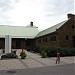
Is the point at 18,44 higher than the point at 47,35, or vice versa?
the point at 47,35

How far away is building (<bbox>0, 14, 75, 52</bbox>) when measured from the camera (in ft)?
108

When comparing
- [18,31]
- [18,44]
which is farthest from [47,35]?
[18,31]

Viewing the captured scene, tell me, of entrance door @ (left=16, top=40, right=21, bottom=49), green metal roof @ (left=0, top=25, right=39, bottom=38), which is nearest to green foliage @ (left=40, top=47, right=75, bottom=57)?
entrance door @ (left=16, top=40, right=21, bottom=49)

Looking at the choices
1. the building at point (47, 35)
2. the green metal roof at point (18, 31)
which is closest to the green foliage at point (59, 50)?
the building at point (47, 35)

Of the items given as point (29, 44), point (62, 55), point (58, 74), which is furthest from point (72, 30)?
point (58, 74)

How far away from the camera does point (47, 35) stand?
37094mm

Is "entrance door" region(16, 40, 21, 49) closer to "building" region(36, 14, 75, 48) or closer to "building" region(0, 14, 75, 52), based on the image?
"building" region(0, 14, 75, 52)

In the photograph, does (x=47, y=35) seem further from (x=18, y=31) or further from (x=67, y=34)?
(x=18, y=31)

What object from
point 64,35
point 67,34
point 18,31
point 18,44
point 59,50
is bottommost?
point 59,50

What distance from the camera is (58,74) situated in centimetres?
1188

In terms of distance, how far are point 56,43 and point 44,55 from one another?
26.3ft

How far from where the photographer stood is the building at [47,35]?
108 ft

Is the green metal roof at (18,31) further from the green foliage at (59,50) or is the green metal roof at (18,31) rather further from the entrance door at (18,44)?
the green foliage at (59,50)

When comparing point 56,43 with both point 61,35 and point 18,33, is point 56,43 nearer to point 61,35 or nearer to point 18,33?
point 61,35
